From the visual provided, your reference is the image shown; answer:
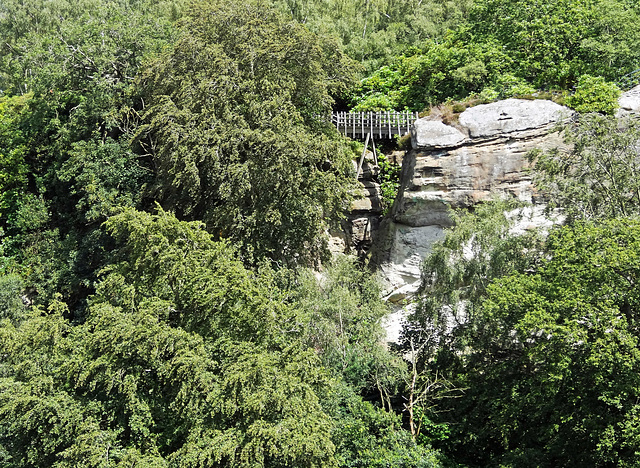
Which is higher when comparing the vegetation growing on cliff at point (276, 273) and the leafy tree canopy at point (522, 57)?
the leafy tree canopy at point (522, 57)

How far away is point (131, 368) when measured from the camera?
1423 centimetres

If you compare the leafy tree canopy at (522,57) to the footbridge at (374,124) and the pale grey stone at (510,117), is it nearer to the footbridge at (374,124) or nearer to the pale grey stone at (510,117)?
the footbridge at (374,124)

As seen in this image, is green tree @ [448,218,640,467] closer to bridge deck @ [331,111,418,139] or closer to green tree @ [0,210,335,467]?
green tree @ [0,210,335,467]

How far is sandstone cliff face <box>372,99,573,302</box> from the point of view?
75.6ft

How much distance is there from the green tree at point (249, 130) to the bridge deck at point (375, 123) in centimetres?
406

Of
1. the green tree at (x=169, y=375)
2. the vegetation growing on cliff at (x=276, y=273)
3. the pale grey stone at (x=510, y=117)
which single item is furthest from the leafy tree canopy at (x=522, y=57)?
the green tree at (x=169, y=375)

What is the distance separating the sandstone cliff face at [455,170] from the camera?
23.0 metres

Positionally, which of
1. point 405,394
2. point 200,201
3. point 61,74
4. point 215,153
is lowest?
point 405,394

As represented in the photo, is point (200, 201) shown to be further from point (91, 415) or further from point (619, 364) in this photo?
point (619, 364)

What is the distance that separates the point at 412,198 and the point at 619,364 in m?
11.2

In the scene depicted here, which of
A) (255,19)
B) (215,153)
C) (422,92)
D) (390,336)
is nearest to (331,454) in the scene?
(390,336)

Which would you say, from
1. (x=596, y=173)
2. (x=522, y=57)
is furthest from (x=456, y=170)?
(x=522, y=57)

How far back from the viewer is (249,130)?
20438 mm

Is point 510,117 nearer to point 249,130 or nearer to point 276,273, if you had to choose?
point 249,130
